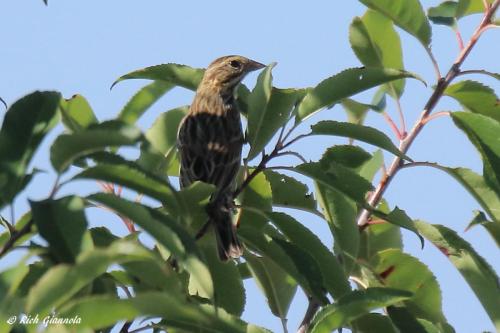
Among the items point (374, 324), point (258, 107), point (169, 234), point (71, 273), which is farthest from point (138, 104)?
point (71, 273)

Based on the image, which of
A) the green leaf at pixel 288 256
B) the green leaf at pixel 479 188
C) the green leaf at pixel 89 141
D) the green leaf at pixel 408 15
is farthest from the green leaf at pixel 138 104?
the green leaf at pixel 89 141

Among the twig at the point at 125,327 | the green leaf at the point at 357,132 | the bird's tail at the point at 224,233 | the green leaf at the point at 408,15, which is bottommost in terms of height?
the twig at the point at 125,327

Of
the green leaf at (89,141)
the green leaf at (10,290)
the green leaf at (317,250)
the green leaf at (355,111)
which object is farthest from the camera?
the green leaf at (355,111)

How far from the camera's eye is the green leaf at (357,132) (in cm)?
484

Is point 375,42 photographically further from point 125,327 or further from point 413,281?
point 125,327

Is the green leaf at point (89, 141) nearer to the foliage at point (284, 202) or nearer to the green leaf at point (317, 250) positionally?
the foliage at point (284, 202)

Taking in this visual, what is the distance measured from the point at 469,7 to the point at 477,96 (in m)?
0.60

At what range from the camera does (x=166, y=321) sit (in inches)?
169

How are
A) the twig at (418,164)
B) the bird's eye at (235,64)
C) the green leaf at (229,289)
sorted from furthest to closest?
1. the bird's eye at (235,64)
2. the twig at (418,164)
3. the green leaf at (229,289)

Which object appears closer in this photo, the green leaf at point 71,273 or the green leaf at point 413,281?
the green leaf at point 71,273

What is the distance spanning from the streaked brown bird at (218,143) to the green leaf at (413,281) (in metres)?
0.67

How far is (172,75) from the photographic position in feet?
17.7

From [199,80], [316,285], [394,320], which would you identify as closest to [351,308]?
[316,285]

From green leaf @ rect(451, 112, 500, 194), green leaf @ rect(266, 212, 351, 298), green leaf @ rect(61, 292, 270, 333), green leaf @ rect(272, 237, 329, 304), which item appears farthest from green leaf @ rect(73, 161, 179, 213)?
green leaf @ rect(451, 112, 500, 194)
